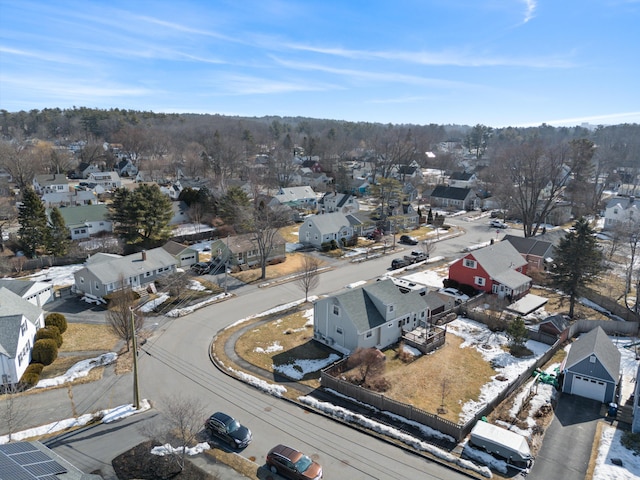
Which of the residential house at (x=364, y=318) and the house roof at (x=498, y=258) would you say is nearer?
the residential house at (x=364, y=318)

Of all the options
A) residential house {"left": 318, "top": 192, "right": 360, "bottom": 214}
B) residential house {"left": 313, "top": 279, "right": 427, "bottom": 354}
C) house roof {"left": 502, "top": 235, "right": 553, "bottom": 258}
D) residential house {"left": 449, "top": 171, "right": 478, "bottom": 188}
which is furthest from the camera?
residential house {"left": 449, "top": 171, "right": 478, "bottom": 188}

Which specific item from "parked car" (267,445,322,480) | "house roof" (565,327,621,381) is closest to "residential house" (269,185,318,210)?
"house roof" (565,327,621,381)

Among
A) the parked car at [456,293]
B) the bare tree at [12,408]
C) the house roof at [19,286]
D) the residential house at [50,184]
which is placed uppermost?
the residential house at [50,184]

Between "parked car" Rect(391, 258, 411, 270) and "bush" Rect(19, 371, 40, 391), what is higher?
"parked car" Rect(391, 258, 411, 270)

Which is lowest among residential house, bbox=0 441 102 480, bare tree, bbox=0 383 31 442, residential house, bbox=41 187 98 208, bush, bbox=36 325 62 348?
bare tree, bbox=0 383 31 442

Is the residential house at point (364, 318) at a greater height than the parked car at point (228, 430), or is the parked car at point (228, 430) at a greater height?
the residential house at point (364, 318)

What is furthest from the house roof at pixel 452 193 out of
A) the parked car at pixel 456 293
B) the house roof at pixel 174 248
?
the house roof at pixel 174 248

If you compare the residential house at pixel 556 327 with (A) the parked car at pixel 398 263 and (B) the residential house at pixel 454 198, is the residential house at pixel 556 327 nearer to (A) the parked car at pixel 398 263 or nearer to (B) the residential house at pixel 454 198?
(A) the parked car at pixel 398 263

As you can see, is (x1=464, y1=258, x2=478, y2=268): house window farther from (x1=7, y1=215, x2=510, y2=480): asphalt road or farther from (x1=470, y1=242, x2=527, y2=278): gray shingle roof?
(x1=7, y1=215, x2=510, y2=480): asphalt road
